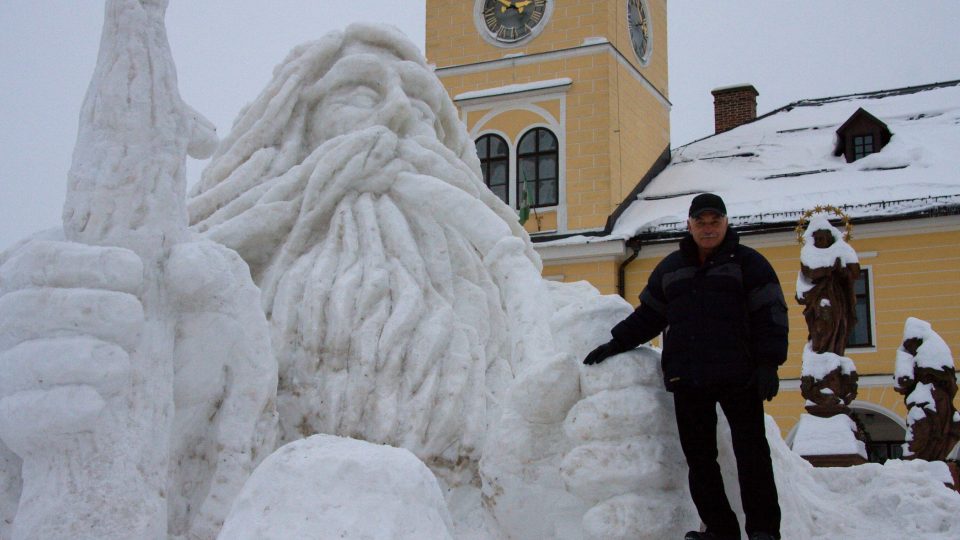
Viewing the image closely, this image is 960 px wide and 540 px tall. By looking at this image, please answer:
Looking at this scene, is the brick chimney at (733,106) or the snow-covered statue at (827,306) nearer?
the snow-covered statue at (827,306)

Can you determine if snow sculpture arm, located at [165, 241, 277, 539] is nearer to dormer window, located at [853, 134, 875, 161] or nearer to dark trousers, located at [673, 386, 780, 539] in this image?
dark trousers, located at [673, 386, 780, 539]

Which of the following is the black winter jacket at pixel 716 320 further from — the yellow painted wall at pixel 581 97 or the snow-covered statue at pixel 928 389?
the yellow painted wall at pixel 581 97

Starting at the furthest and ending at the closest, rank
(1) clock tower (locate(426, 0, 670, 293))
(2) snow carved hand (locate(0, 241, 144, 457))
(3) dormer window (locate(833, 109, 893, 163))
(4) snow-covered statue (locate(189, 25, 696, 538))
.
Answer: (1) clock tower (locate(426, 0, 670, 293)) → (3) dormer window (locate(833, 109, 893, 163)) → (4) snow-covered statue (locate(189, 25, 696, 538)) → (2) snow carved hand (locate(0, 241, 144, 457))

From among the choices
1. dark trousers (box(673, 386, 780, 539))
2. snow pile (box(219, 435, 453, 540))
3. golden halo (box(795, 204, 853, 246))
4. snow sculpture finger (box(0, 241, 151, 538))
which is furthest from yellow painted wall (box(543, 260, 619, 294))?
snow pile (box(219, 435, 453, 540))

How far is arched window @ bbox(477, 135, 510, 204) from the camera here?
85.3 ft

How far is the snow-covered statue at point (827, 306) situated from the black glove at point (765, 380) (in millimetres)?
8801

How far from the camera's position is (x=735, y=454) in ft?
11.2

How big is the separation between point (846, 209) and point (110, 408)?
2006 cm

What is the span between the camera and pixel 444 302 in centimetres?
452

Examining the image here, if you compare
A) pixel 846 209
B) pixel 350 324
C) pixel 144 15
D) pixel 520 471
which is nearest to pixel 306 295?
pixel 350 324

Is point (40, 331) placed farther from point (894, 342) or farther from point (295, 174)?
point (894, 342)

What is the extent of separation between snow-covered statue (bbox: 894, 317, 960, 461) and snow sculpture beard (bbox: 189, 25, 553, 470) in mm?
8552

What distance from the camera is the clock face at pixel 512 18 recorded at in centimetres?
2675

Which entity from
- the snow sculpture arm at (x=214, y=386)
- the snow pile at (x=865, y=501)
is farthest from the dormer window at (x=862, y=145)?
the snow sculpture arm at (x=214, y=386)
